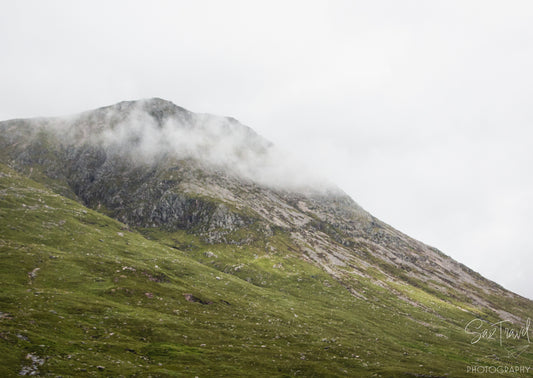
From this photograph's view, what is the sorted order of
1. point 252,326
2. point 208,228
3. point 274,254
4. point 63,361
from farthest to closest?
point 208,228 < point 274,254 < point 252,326 < point 63,361

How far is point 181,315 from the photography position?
67250mm

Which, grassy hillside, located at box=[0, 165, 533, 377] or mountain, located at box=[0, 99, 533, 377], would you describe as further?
mountain, located at box=[0, 99, 533, 377]

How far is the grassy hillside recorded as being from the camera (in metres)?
41.0

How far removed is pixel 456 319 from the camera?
138 metres

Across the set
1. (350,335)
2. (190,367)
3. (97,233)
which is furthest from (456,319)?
(97,233)

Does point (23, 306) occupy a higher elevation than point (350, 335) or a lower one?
higher

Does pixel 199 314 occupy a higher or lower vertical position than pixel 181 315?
lower

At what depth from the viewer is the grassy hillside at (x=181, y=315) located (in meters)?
41.0

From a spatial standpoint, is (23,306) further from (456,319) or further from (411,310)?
(456,319)

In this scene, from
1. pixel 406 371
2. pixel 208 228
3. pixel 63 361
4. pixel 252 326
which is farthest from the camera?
pixel 208 228

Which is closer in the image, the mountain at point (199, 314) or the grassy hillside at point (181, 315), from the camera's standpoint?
the grassy hillside at point (181, 315)

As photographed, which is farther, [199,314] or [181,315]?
[199,314]

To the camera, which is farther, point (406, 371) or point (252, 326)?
point (252, 326)

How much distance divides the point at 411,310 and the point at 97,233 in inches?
5700
